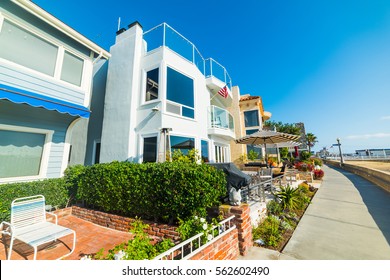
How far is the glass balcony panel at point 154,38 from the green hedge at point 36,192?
878 cm

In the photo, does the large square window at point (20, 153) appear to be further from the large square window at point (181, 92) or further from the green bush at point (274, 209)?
the green bush at point (274, 209)

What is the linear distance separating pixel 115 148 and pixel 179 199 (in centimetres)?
619

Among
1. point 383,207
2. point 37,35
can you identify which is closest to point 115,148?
→ point 37,35

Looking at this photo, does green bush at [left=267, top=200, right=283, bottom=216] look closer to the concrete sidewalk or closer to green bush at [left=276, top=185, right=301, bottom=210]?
green bush at [left=276, top=185, right=301, bottom=210]

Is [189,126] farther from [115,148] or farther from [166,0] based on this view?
[166,0]

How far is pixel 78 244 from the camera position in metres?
4.60

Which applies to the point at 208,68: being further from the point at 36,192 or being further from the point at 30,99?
the point at 36,192

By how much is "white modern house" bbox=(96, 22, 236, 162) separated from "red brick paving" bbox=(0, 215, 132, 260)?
11.5 ft

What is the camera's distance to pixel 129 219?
5453 mm

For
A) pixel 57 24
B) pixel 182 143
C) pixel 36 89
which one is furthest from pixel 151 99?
pixel 57 24

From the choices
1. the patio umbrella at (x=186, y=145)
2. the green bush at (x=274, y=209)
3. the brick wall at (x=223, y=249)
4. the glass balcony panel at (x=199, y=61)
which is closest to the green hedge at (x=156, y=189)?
the brick wall at (x=223, y=249)

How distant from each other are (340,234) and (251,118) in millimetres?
17649

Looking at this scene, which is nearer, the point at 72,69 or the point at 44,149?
the point at 44,149

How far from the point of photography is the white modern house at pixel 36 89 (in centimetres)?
586
